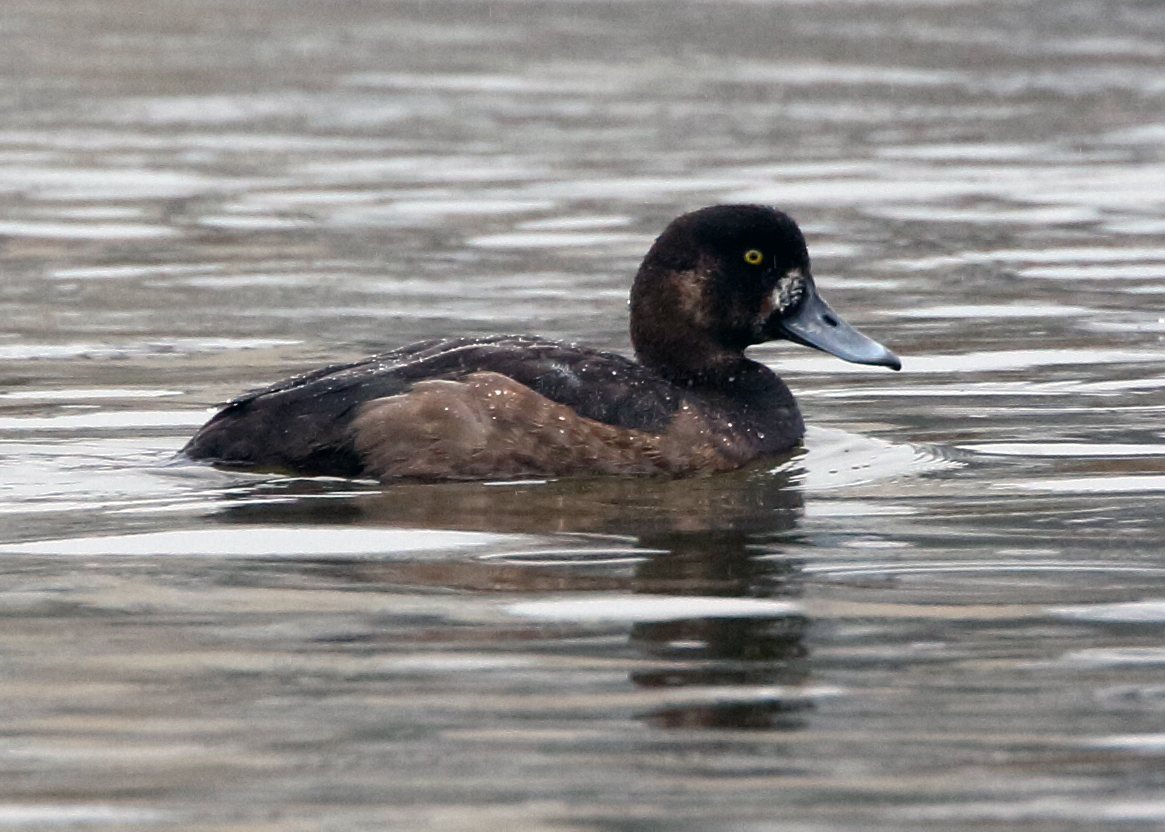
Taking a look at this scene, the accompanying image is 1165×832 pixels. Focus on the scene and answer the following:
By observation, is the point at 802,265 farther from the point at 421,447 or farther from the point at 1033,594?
the point at 1033,594

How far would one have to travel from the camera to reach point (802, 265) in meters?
7.33

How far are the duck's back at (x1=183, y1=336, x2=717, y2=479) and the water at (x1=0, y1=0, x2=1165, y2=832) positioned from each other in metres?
0.11

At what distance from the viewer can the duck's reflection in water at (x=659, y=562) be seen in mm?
4473

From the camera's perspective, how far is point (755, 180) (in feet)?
44.5

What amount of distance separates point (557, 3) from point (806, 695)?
21.3m

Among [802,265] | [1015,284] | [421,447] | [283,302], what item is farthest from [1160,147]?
[421,447]

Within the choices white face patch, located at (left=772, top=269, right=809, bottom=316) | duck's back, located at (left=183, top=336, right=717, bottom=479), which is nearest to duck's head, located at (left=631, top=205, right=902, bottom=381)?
white face patch, located at (left=772, top=269, right=809, bottom=316)

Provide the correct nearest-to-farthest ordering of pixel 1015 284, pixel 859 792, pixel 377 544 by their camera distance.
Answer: pixel 859 792
pixel 377 544
pixel 1015 284

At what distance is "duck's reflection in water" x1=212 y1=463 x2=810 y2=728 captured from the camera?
14.7 feet

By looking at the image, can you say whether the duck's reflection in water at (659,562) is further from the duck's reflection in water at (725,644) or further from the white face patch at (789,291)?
the white face patch at (789,291)

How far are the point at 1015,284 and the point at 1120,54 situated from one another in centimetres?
→ 1044

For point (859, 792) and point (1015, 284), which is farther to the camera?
point (1015, 284)

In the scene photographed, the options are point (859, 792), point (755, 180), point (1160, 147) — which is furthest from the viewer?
point (1160, 147)

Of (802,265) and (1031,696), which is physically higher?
(802,265)
